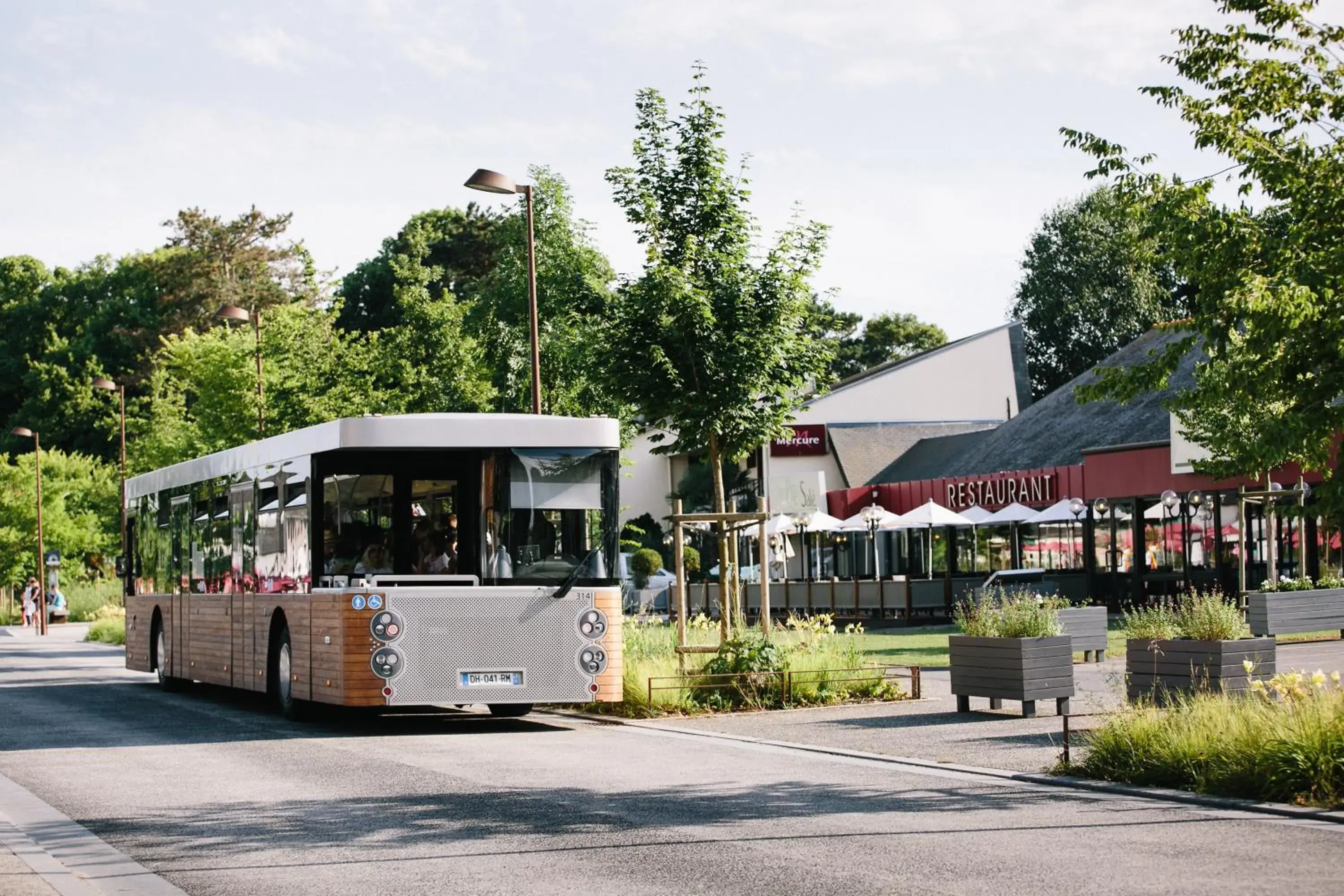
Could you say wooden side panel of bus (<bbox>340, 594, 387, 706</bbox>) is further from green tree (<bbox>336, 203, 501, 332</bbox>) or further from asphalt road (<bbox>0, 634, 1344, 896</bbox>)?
green tree (<bbox>336, 203, 501, 332</bbox>)

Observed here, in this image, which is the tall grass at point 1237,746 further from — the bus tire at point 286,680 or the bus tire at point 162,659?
the bus tire at point 162,659

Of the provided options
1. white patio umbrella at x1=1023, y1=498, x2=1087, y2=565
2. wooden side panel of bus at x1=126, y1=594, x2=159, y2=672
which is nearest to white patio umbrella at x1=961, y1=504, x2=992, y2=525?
white patio umbrella at x1=1023, y1=498, x2=1087, y2=565

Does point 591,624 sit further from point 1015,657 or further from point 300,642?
point 1015,657

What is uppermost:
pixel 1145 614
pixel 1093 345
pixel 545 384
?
pixel 1093 345

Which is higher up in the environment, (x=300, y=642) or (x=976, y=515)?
(x=976, y=515)

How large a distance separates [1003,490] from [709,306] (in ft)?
104

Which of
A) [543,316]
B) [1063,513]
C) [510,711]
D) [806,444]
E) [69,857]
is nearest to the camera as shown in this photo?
[69,857]

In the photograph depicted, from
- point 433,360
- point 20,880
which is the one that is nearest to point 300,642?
point 20,880

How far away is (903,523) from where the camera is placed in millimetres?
45750

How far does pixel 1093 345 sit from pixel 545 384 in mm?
54125

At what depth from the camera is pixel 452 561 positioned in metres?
18.1

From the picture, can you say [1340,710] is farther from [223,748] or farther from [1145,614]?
[223,748]

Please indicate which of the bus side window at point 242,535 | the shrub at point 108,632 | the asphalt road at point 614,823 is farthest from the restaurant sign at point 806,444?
the asphalt road at point 614,823

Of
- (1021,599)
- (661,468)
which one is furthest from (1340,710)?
(661,468)
